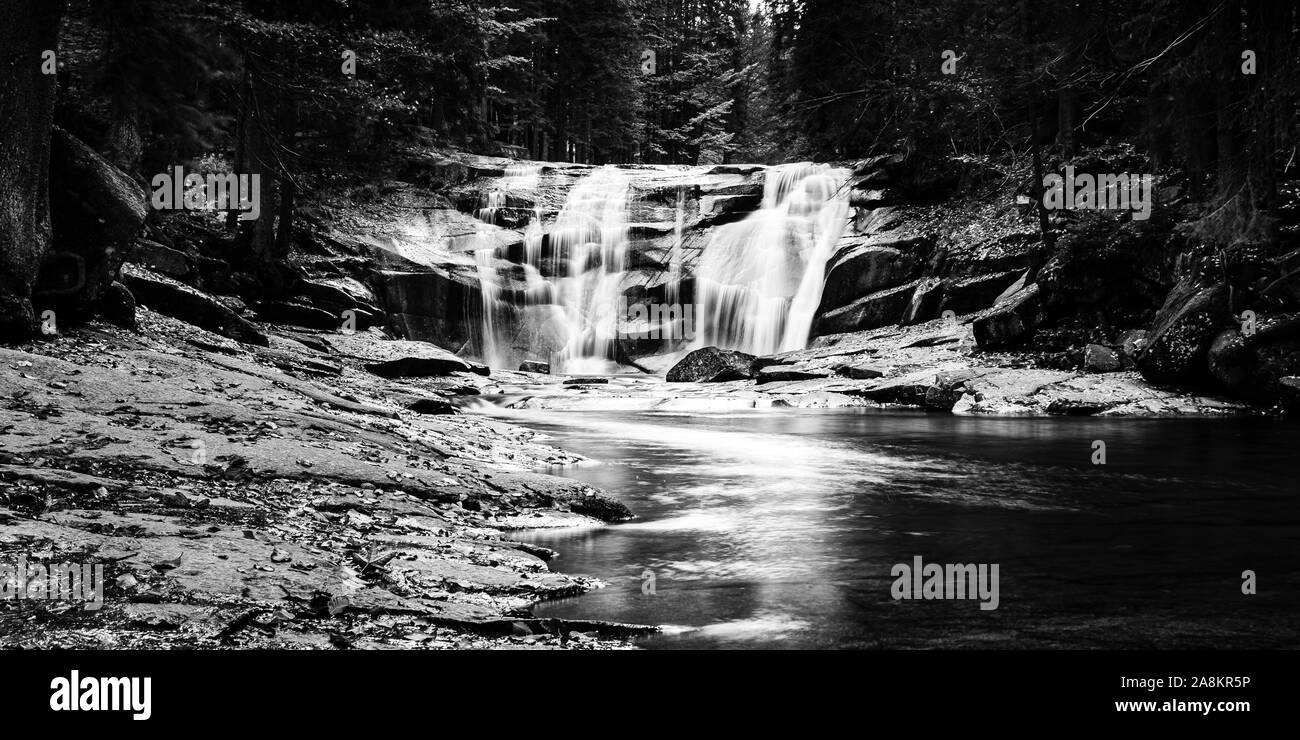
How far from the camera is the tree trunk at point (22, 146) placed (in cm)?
875

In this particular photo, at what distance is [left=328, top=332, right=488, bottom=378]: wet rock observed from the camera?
1827cm

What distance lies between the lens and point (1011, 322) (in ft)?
64.3

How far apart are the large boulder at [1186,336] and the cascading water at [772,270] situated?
10.9 meters

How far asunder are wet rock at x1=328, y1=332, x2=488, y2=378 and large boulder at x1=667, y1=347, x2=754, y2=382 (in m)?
5.75

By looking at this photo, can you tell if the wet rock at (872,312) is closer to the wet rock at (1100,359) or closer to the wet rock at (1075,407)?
the wet rock at (1100,359)

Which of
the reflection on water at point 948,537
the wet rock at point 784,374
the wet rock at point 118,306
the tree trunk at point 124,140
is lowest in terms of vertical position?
the reflection on water at point 948,537

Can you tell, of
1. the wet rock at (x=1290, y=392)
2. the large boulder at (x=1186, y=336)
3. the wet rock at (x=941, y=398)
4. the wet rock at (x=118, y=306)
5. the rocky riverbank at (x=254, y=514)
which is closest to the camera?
the rocky riverbank at (x=254, y=514)

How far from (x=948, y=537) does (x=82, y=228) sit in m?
10.3

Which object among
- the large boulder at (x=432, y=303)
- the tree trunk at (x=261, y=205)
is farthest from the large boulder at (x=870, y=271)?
the tree trunk at (x=261, y=205)

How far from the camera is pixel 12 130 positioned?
8930mm

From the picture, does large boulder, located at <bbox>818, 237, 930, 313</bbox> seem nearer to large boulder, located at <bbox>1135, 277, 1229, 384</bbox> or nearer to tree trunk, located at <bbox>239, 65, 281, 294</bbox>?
A: large boulder, located at <bbox>1135, 277, 1229, 384</bbox>

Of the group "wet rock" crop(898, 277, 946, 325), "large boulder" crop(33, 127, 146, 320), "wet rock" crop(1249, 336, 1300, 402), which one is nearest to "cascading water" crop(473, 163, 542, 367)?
"wet rock" crop(898, 277, 946, 325)

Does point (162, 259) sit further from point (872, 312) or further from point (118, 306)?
point (872, 312)

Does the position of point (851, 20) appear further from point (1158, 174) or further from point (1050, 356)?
point (1050, 356)
